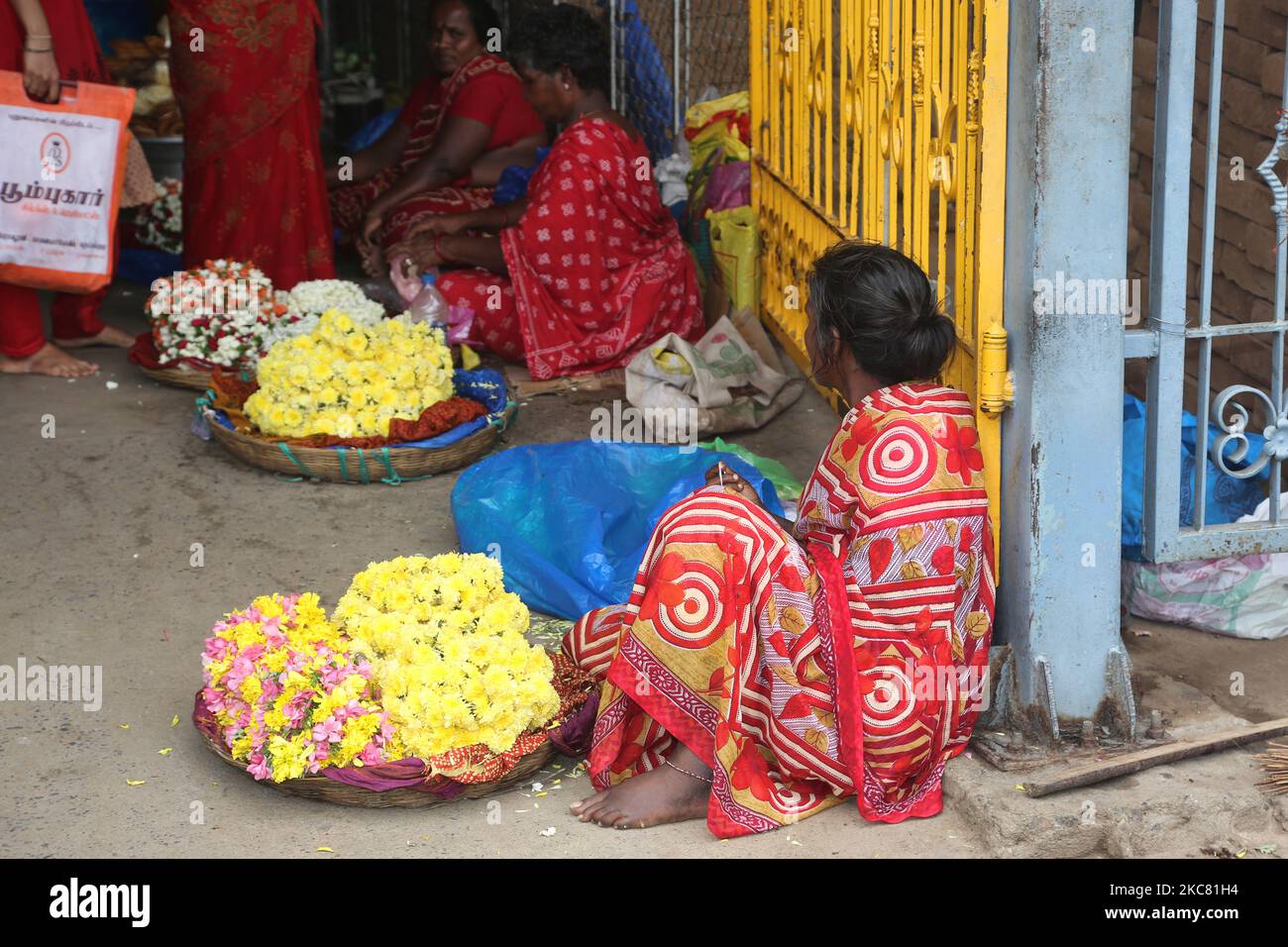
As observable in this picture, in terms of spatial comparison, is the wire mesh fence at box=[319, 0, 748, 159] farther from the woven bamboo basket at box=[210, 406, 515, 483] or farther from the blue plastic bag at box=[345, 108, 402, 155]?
Result: the woven bamboo basket at box=[210, 406, 515, 483]

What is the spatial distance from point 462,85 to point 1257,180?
3.58m

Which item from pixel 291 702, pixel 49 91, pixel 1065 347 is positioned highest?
pixel 49 91

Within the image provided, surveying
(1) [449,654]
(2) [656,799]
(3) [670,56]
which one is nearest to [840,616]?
(2) [656,799]

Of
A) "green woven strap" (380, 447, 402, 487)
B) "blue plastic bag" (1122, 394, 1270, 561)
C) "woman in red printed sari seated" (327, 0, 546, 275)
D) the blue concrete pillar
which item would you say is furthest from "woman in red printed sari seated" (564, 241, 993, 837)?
"woman in red printed sari seated" (327, 0, 546, 275)

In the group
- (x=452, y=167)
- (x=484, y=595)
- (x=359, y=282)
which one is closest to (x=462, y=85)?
(x=452, y=167)

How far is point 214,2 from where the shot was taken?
5.76m

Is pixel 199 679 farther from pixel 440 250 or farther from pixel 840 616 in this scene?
pixel 440 250

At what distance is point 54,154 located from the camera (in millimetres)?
5266

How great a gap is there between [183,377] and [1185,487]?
140 inches

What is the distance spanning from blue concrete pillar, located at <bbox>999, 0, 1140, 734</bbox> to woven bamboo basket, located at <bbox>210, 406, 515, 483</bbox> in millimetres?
2144

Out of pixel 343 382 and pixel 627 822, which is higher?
pixel 343 382

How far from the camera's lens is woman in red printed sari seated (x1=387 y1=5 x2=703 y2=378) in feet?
18.3

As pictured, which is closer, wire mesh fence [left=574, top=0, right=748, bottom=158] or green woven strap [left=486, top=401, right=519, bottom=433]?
green woven strap [left=486, top=401, right=519, bottom=433]

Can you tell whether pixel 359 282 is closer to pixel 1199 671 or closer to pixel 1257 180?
pixel 1257 180
